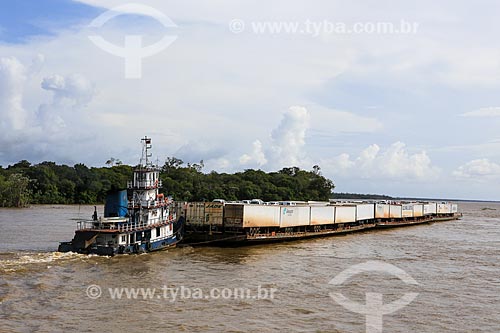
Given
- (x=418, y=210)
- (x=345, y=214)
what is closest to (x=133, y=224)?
(x=345, y=214)

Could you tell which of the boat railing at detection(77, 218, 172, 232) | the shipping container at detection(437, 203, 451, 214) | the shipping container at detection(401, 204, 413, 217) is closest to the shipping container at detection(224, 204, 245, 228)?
the boat railing at detection(77, 218, 172, 232)

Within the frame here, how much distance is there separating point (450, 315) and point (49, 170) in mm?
120403

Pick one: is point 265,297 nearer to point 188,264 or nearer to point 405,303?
point 405,303

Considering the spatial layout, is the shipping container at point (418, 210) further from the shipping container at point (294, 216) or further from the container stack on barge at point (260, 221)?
the shipping container at point (294, 216)

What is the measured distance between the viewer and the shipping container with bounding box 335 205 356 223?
216ft

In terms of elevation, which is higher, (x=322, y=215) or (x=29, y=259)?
(x=322, y=215)

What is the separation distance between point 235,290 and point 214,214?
2020 cm

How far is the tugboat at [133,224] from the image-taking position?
122 feet

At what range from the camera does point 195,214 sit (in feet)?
165

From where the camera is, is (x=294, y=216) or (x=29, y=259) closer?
(x=29, y=259)

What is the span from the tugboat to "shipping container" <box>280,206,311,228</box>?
1296 cm

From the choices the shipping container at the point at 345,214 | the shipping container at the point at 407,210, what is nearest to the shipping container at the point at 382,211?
the shipping container at the point at 407,210

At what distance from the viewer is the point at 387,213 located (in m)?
Answer: 82.5

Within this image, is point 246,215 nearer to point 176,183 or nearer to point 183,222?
point 183,222
